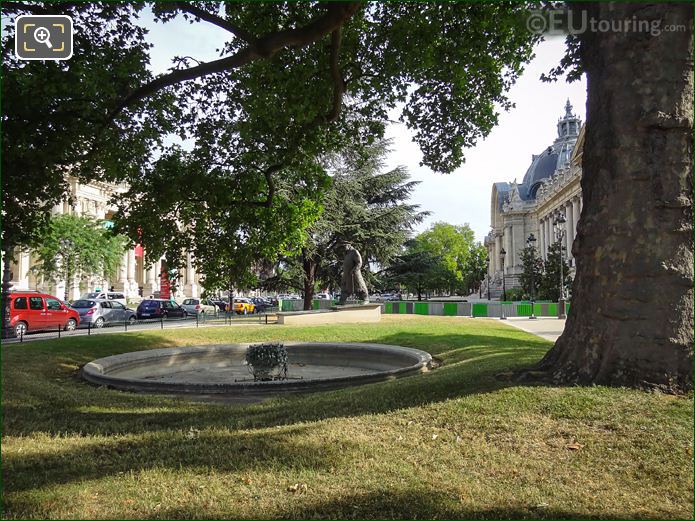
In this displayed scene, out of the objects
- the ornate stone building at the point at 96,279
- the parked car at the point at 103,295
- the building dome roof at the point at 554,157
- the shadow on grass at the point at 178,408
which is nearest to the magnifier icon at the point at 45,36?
the shadow on grass at the point at 178,408

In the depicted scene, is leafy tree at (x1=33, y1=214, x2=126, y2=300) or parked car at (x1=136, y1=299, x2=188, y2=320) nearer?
parked car at (x1=136, y1=299, x2=188, y2=320)

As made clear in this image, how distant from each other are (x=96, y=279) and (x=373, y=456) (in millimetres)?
59196

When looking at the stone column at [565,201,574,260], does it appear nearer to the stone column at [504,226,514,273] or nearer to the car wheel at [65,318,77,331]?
the stone column at [504,226,514,273]

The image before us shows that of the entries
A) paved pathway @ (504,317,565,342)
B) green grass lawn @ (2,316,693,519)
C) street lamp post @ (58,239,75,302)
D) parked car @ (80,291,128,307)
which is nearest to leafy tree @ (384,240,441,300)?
paved pathway @ (504,317,565,342)

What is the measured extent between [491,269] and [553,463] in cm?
13207

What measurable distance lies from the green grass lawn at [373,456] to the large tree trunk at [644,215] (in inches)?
22.9

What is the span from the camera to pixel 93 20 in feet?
31.2

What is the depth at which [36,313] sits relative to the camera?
23.4 m

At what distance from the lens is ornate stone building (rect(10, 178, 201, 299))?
172ft

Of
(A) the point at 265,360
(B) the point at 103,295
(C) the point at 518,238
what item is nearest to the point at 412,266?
(B) the point at 103,295

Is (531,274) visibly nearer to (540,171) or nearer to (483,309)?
(483,309)

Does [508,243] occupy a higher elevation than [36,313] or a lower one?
higher

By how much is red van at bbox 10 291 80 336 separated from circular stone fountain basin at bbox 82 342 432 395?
32.4 ft

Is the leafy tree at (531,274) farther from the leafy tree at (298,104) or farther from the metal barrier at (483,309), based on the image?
the leafy tree at (298,104)
